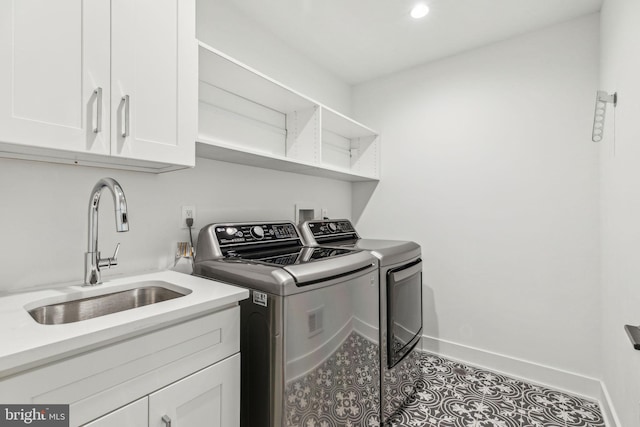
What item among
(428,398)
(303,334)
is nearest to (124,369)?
(303,334)

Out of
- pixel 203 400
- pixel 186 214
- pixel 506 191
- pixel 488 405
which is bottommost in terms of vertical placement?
pixel 488 405

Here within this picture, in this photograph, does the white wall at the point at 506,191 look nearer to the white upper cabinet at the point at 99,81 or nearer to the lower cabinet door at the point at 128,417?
the white upper cabinet at the point at 99,81

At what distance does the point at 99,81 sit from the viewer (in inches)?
41.6

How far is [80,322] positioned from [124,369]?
0.18 m

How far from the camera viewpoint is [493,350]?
2.32 m

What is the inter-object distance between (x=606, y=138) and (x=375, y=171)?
62.6 inches

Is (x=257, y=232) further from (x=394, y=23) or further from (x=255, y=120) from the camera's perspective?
(x=394, y=23)

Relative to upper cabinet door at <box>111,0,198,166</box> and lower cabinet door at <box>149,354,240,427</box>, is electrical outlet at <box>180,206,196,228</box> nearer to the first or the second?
upper cabinet door at <box>111,0,198,166</box>

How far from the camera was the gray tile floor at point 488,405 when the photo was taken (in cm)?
174

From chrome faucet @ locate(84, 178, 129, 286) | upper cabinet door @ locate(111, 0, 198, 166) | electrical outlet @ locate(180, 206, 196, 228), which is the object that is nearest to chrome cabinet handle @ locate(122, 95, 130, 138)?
upper cabinet door @ locate(111, 0, 198, 166)

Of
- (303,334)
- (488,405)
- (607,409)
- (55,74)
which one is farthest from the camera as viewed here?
(488,405)

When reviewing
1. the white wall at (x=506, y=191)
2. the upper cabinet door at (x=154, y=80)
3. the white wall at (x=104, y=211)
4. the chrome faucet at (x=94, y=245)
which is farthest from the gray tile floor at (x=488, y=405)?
the upper cabinet door at (x=154, y=80)

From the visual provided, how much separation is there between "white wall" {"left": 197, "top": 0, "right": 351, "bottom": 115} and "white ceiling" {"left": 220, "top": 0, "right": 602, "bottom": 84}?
55 millimetres

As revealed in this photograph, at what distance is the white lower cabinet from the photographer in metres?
0.87
